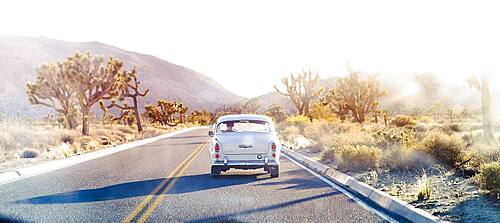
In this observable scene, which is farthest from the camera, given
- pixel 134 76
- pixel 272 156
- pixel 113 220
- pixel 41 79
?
pixel 134 76

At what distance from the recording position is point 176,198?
1138 centimetres

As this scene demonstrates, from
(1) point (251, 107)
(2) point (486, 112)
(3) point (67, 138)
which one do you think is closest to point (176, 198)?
(2) point (486, 112)

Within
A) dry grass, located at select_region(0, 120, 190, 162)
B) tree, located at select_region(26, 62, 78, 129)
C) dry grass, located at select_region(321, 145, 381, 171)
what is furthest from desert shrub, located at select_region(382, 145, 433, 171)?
tree, located at select_region(26, 62, 78, 129)

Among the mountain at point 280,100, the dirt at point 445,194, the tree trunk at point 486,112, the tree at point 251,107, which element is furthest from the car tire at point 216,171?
the mountain at point 280,100

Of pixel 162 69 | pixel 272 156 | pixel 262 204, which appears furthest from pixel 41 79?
pixel 162 69

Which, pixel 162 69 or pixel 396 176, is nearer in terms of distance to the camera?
pixel 396 176

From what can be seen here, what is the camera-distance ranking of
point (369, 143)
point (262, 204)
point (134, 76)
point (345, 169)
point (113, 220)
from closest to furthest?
point (113, 220), point (262, 204), point (345, 169), point (369, 143), point (134, 76)

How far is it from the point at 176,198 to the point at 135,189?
76.1 inches

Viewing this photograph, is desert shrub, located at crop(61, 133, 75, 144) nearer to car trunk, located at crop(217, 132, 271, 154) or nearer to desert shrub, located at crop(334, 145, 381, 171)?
car trunk, located at crop(217, 132, 271, 154)

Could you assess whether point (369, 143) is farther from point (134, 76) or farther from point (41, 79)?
point (134, 76)

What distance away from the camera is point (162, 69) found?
162375 millimetres

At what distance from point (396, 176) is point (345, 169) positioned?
227cm

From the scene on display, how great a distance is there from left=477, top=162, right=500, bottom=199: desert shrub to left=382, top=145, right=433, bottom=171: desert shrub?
202 inches

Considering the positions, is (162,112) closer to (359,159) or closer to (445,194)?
(359,159)
